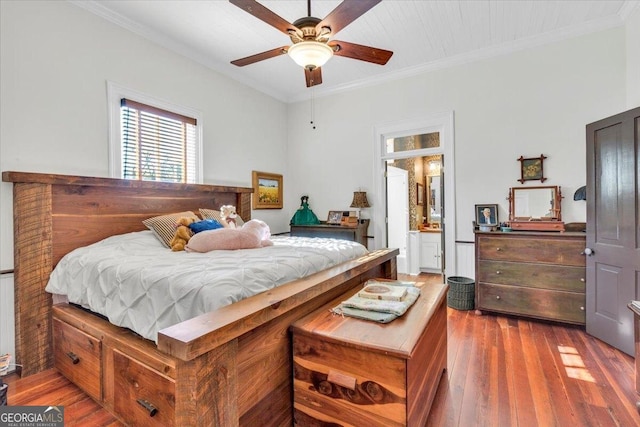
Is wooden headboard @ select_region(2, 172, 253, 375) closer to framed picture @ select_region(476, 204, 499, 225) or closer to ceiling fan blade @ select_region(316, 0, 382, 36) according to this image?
ceiling fan blade @ select_region(316, 0, 382, 36)

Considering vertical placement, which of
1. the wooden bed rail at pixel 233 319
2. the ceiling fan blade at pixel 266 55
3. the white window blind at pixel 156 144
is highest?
the ceiling fan blade at pixel 266 55

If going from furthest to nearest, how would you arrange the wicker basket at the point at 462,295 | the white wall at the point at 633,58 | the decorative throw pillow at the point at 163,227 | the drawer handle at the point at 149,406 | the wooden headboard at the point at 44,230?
the wicker basket at the point at 462,295
the white wall at the point at 633,58
the decorative throw pillow at the point at 163,227
the wooden headboard at the point at 44,230
the drawer handle at the point at 149,406

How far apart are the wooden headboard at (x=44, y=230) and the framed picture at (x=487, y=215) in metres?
3.71

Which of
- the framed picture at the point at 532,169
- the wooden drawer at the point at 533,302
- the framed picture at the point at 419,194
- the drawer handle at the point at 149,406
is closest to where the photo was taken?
the drawer handle at the point at 149,406

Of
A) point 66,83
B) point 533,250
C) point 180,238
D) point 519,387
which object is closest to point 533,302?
point 533,250

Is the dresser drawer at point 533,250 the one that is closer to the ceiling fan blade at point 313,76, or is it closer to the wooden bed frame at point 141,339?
the wooden bed frame at point 141,339

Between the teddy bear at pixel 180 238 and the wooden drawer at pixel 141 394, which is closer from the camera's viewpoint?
the wooden drawer at pixel 141 394

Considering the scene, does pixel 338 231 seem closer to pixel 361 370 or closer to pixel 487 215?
pixel 487 215

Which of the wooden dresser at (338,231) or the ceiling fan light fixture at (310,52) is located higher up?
the ceiling fan light fixture at (310,52)

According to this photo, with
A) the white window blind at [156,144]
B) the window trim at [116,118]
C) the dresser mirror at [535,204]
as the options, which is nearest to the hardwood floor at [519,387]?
the dresser mirror at [535,204]

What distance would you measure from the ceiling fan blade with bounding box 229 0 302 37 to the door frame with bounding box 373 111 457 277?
2514 mm

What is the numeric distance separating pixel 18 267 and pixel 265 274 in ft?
6.08

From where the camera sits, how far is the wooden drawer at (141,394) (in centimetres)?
132

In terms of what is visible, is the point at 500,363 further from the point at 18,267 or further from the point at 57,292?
the point at 18,267
